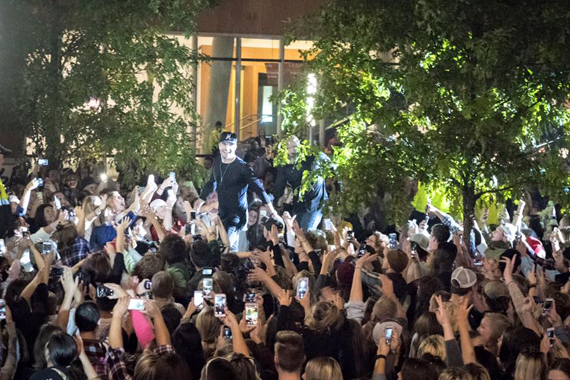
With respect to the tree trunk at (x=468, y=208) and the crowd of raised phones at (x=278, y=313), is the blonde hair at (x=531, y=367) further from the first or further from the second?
the tree trunk at (x=468, y=208)

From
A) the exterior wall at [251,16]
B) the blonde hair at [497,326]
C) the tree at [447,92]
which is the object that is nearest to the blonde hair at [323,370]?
the blonde hair at [497,326]

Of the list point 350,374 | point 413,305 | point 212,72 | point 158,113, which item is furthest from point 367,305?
point 212,72

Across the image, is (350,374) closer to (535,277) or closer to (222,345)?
(222,345)

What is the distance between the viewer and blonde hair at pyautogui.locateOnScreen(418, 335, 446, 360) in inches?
320

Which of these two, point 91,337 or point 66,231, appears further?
point 66,231

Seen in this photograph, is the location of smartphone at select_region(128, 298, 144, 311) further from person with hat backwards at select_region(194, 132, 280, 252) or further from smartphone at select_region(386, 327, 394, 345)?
person with hat backwards at select_region(194, 132, 280, 252)

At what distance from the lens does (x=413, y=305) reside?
34.8ft

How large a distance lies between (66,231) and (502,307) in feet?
15.8

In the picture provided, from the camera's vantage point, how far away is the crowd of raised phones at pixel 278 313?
24.9ft

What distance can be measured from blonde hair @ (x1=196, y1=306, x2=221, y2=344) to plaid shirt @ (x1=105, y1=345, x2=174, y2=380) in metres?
0.64

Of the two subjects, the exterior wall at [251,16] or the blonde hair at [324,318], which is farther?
the exterior wall at [251,16]

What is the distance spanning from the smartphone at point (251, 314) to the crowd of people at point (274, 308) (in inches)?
0.4

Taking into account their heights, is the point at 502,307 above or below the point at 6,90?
below

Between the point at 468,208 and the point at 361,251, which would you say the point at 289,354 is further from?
the point at 468,208
